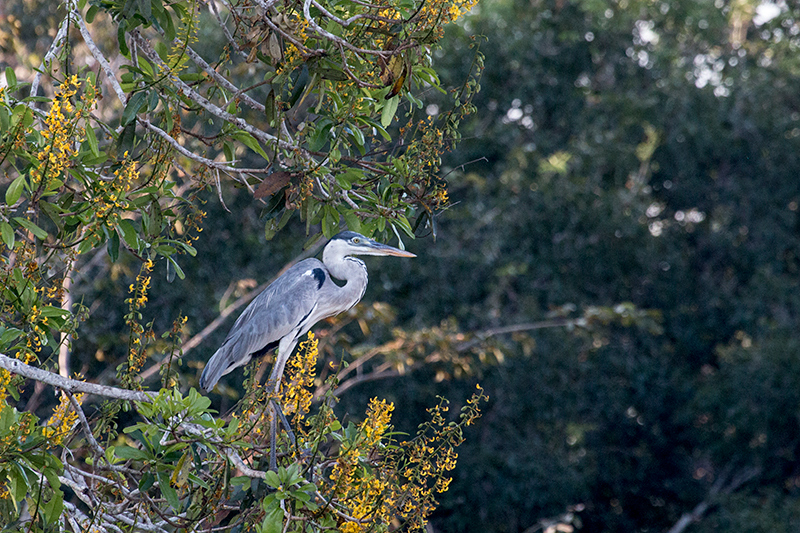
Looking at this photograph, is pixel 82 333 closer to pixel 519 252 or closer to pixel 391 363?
pixel 391 363

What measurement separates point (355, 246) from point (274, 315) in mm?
397

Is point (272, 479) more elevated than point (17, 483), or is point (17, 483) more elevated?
point (272, 479)

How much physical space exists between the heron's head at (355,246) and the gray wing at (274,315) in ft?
0.41

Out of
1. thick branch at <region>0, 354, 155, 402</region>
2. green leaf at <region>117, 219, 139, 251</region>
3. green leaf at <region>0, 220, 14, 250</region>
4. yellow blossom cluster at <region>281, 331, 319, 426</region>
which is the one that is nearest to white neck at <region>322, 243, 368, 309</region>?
green leaf at <region>117, 219, 139, 251</region>

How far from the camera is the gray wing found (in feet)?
10.8

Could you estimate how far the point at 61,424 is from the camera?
7.45ft

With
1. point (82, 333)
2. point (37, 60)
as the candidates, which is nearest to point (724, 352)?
point (82, 333)

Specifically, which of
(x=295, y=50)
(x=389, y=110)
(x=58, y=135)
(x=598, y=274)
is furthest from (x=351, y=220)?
(x=598, y=274)

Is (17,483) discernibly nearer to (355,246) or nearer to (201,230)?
(201,230)

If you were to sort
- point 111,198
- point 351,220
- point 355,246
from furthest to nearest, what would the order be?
1. point 355,246
2. point 351,220
3. point 111,198

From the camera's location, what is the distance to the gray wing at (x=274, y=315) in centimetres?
329

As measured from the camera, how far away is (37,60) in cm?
649

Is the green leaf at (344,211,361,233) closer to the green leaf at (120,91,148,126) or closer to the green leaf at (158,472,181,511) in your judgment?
the green leaf at (120,91,148,126)

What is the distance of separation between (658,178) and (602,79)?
1.33m
